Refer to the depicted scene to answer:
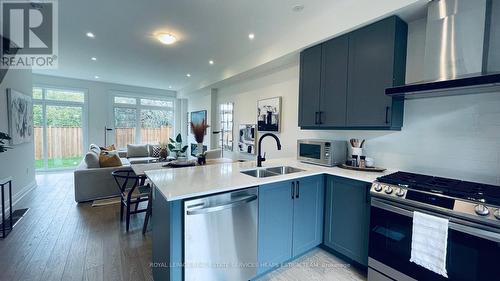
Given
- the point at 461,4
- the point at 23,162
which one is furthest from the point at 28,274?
the point at 461,4

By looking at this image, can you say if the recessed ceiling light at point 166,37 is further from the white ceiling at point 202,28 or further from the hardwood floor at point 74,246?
the hardwood floor at point 74,246

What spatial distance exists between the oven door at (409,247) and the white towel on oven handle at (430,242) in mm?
42

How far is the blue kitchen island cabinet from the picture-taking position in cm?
192

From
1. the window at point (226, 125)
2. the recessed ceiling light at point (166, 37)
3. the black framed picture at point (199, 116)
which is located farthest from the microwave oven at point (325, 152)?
the black framed picture at point (199, 116)

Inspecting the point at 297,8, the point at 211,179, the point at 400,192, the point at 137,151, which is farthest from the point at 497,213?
the point at 137,151

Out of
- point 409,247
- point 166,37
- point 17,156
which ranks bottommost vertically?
point 409,247

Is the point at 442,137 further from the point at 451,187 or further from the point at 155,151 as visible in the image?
the point at 155,151

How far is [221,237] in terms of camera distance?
65.2 inches

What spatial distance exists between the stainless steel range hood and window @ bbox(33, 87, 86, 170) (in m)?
8.14

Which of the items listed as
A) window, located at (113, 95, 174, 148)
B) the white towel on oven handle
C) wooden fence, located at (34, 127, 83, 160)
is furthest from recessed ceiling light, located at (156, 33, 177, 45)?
wooden fence, located at (34, 127, 83, 160)

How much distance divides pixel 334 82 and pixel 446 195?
5.23 ft

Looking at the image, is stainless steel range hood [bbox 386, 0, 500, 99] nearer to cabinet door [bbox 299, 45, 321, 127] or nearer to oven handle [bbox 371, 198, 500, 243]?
oven handle [bbox 371, 198, 500, 243]

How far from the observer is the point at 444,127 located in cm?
203

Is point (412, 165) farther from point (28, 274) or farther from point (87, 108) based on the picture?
point (87, 108)
